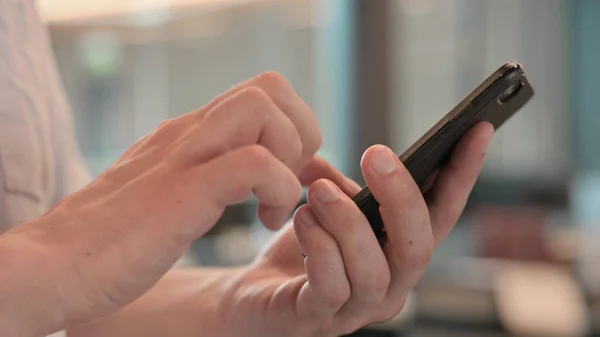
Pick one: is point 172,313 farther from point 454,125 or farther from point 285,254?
point 454,125

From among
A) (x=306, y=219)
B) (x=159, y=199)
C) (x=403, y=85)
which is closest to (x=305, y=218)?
(x=306, y=219)

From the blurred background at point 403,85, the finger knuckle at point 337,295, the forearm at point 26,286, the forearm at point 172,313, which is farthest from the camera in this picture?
the blurred background at point 403,85

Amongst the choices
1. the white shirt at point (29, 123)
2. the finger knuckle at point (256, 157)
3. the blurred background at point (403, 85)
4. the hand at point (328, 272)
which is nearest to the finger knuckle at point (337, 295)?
the hand at point (328, 272)

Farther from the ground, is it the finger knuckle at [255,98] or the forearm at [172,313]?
the finger knuckle at [255,98]

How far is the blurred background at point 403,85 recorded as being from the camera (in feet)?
7.04

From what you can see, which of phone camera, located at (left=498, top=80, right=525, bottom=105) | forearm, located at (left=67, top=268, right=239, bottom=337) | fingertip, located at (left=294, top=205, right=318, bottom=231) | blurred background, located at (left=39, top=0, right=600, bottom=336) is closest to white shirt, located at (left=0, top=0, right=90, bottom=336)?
forearm, located at (left=67, top=268, right=239, bottom=337)

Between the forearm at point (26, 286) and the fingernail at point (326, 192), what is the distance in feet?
0.49

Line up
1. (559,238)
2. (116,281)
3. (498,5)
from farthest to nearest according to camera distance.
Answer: (498,5)
(559,238)
(116,281)

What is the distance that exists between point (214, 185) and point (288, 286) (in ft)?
0.52

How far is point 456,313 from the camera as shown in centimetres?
154

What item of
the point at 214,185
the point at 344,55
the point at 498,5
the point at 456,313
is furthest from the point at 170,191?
the point at 498,5

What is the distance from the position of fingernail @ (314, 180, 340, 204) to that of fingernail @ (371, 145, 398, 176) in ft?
0.09

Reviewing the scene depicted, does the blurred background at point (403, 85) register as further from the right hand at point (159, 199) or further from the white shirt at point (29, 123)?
the right hand at point (159, 199)

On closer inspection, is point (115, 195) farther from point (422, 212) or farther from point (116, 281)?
point (422, 212)
